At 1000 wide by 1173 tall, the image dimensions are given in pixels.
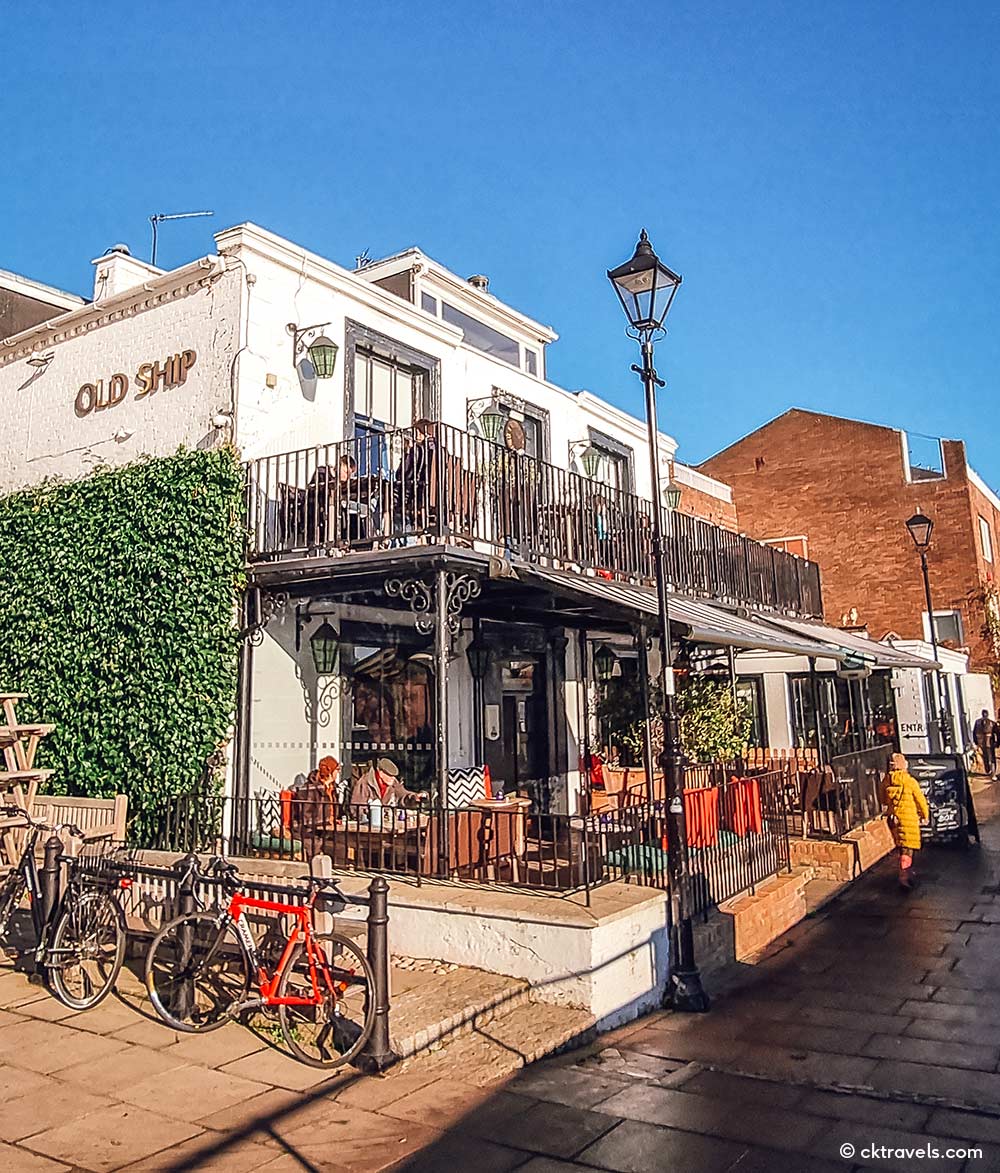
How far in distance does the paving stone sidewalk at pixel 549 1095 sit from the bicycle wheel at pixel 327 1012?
0.59 feet

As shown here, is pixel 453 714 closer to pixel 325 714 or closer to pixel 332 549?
pixel 325 714

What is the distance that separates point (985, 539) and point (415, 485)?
25.7 m

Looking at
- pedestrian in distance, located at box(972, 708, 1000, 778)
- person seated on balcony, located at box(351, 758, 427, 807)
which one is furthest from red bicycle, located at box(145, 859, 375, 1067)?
pedestrian in distance, located at box(972, 708, 1000, 778)

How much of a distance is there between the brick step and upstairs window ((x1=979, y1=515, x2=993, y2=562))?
86.8 feet

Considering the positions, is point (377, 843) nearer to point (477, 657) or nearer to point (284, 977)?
point (284, 977)

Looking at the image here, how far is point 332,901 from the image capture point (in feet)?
18.1

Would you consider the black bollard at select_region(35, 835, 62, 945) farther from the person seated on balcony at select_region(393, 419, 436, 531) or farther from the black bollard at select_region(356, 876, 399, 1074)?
the person seated on balcony at select_region(393, 419, 436, 531)

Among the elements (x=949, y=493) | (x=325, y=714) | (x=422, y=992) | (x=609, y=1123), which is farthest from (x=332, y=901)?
(x=949, y=493)

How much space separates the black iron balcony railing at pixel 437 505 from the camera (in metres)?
9.29

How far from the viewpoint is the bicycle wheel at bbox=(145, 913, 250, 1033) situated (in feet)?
18.2

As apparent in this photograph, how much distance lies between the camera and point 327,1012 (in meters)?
5.49

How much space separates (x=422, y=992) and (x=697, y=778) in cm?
515

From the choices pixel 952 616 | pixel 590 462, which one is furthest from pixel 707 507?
pixel 590 462

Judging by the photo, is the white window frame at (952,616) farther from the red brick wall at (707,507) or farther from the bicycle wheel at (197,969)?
the bicycle wheel at (197,969)
